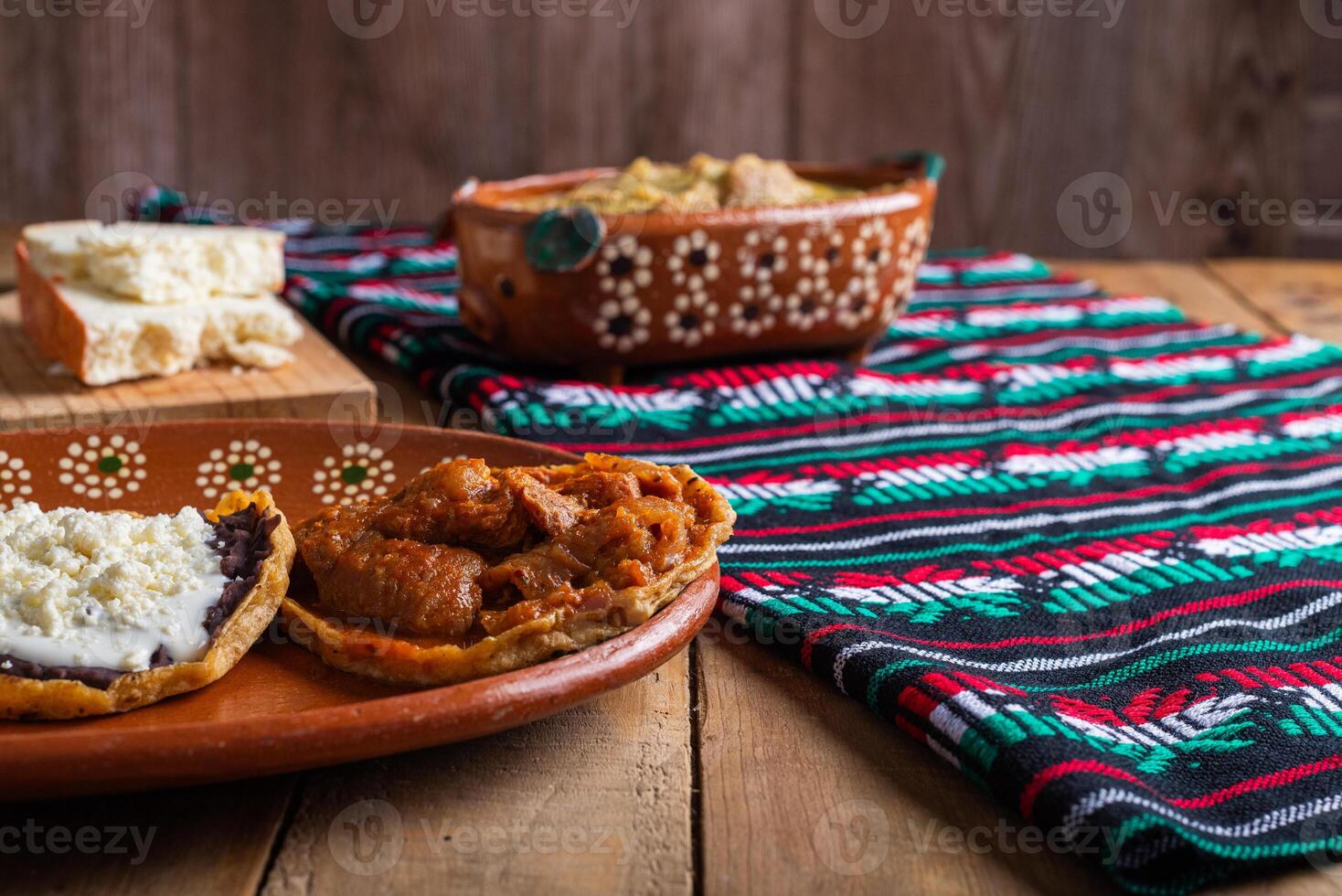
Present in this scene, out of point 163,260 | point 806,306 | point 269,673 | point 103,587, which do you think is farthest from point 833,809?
point 163,260

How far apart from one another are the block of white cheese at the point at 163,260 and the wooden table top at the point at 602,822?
2.71 ft

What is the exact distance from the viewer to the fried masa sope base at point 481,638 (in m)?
0.79

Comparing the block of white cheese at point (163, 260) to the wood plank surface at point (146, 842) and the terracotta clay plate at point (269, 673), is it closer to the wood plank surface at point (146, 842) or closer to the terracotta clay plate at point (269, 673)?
the terracotta clay plate at point (269, 673)

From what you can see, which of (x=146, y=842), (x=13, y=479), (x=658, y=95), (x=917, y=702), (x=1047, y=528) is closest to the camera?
(x=146, y=842)

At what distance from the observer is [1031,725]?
83cm

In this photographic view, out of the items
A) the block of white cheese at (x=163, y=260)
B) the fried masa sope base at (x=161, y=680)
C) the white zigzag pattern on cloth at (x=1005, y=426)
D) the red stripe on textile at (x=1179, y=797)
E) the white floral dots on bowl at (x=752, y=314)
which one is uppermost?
the block of white cheese at (x=163, y=260)

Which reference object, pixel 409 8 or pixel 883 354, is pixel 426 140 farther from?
pixel 883 354

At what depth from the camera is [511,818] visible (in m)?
0.78

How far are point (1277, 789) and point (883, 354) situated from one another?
1.02 m

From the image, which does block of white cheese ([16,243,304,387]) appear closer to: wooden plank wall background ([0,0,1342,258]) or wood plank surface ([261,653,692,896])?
wood plank surface ([261,653,692,896])

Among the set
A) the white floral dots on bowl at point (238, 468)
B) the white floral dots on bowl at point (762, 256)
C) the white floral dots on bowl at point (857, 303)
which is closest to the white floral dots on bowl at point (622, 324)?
the white floral dots on bowl at point (762, 256)

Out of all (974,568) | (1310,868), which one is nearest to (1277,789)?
(1310,868)

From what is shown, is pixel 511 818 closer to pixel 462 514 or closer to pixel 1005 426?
pixel 462 514

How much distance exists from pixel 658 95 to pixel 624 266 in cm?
120
